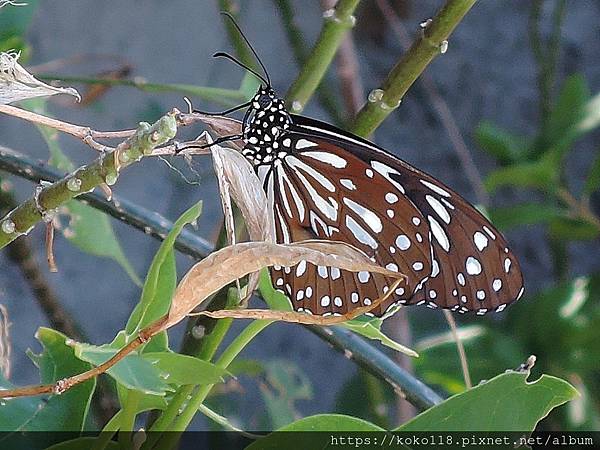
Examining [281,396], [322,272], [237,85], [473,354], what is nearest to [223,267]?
[322,272]

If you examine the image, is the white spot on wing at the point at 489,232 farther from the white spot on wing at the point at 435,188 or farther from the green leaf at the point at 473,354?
the green leaf at the point at 473,354

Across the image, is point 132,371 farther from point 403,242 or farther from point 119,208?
point 403,242

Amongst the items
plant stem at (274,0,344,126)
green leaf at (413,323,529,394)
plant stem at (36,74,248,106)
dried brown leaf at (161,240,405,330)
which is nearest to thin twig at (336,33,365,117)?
plant stem at (274,0,344,126)

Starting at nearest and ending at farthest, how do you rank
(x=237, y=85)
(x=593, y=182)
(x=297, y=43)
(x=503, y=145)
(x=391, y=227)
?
(x=391, y=227)
(x=297, y=43)
(x=593, y=182)
(x=503, y=145)
(x=237, y=85)

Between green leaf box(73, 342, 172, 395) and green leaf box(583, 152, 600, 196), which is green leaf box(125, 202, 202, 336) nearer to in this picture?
green leaf box(73, 342, 172, 395)

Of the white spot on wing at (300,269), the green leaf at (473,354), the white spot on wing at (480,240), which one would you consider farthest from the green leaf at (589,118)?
the white spot on wing at (300,269)

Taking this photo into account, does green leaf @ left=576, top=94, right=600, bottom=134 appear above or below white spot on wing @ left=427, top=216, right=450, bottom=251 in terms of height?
above
